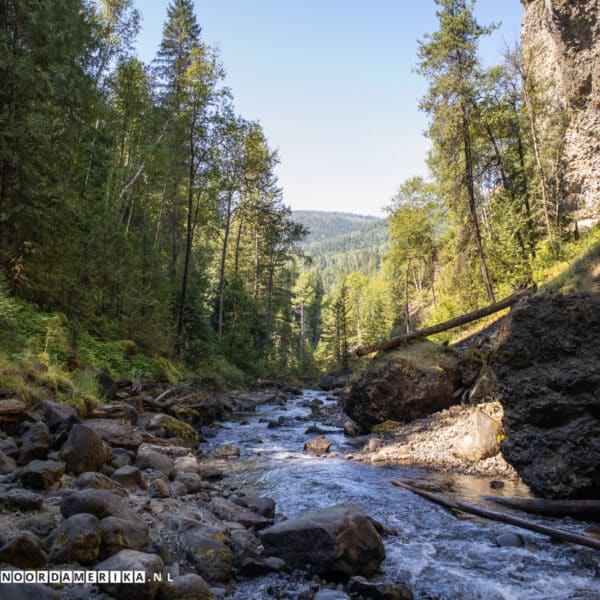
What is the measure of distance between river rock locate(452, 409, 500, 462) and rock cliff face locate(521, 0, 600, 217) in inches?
923

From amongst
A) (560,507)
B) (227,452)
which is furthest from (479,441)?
(227,452)

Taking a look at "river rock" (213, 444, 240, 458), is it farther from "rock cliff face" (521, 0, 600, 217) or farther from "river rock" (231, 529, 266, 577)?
"rock cliff face" (521, 0, 600, 217)

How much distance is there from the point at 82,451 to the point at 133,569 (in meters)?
3.00

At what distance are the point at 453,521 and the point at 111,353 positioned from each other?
12606mm

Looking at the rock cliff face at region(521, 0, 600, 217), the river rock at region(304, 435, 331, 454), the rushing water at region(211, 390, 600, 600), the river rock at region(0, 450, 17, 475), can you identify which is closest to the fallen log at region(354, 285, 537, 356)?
the river rock at region(304, 435, 331, 454)

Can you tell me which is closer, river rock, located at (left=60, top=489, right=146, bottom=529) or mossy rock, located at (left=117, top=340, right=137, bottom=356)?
river rock, located at (left=60, top=489, right=146, bottom=529)

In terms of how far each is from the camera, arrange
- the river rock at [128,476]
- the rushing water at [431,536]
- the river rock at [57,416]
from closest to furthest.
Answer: the rushing water at [431,536] < the river rock at [128,476] < the river rock at [57,416]

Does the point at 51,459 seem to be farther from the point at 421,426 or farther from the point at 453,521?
the point at 421,426

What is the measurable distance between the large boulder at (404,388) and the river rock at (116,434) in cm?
708

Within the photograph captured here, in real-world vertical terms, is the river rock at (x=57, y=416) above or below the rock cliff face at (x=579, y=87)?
below

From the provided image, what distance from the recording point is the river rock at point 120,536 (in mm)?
3920

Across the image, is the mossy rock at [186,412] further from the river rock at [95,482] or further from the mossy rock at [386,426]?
the river rock at [95,482]

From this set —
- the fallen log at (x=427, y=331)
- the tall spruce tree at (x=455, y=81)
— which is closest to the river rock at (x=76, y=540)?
the fallen log at (x=427, y=331)

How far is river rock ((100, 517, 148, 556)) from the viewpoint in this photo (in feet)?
12.9
